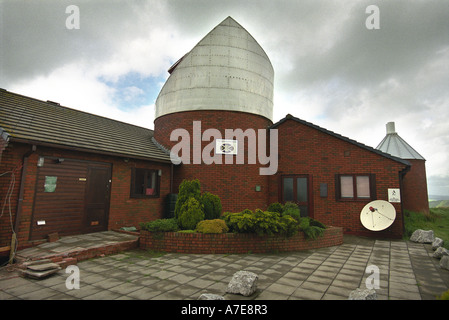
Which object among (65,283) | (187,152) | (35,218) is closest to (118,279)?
(65,283)

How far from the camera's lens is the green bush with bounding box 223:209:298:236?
6746mm

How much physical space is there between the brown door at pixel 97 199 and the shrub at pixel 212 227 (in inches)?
147

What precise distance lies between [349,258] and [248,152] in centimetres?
625

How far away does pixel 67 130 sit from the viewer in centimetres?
846

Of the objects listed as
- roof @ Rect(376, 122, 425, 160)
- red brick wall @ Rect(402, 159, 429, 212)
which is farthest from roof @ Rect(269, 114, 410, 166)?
roof @ Rect(376, 122, 425, 160)

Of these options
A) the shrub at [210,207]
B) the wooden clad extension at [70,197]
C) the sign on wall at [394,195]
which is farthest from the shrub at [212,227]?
the sign on wall at [394,195]

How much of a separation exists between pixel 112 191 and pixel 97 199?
57 centimetres

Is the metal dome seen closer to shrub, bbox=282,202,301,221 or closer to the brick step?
shrub, bbox=282,202,301,221

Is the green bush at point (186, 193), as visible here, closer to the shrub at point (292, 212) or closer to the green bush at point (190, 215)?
the green bush at point (190, 215)

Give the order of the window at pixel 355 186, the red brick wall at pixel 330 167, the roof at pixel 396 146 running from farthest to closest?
the roof at pixel 396 146, the window at pixel 355 186, the red brick wall at pixel 330 167

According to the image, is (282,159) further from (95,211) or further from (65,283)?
(65,283)

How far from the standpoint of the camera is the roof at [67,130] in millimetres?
7043

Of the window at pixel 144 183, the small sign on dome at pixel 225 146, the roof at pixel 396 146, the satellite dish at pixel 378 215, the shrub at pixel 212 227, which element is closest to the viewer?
the shrub at pixel 212 227

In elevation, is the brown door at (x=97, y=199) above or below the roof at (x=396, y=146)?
below
